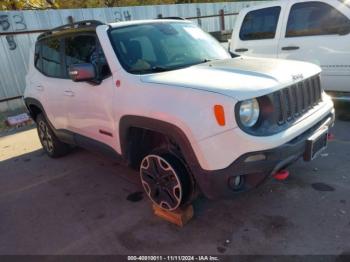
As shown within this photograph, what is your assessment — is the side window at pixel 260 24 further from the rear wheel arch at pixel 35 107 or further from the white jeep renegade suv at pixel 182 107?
the rear wheel arch at pixel 35 107

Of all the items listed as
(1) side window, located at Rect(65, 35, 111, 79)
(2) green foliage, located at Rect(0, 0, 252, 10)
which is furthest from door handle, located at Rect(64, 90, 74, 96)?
(2) green foliage, located at Rect(0, 0, 252, 10)

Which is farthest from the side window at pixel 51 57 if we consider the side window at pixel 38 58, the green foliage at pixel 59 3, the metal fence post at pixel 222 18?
the metal fence post at pixel 222 18

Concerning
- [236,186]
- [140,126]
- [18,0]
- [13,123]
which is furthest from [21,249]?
[18,0]

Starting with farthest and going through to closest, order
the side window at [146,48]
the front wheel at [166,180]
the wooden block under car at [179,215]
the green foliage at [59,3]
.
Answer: the green foliage at [59,3] < the side window at [146,48] < the wooden block under car at [179,215] < the front wheel at [166,180]

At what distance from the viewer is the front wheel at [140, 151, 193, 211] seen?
9.52ft

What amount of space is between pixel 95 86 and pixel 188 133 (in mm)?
1401

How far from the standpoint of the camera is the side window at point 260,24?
5.80m

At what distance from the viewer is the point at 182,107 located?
8.41 feet

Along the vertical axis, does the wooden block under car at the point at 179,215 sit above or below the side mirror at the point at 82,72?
below

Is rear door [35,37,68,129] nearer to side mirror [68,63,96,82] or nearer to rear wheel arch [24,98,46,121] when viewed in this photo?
rear wheel arch [24,98,46,121]

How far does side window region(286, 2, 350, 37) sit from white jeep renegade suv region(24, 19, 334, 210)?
226cm

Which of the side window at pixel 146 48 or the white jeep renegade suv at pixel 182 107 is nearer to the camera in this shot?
the white jeep renegade suv at pixel 182 107

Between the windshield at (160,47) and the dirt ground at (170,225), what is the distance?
1.48 meters

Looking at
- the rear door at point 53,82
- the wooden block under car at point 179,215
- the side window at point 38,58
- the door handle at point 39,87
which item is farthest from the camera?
the side window at point 38,58
